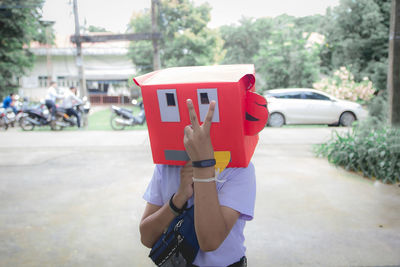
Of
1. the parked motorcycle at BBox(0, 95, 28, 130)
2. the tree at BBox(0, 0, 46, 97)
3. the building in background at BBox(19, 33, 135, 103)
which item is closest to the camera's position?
→ the parked motorcycle at BBox(0, 95, 28, 130)

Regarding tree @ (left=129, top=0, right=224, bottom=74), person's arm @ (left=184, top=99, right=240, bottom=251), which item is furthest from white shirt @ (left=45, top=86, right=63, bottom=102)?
person's arm @ (left=184, top=99, right=240, bottom=251)

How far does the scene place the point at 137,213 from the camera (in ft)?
12.3

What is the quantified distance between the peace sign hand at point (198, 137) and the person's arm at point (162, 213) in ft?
0.48

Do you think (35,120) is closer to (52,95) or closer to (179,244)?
(52,95)

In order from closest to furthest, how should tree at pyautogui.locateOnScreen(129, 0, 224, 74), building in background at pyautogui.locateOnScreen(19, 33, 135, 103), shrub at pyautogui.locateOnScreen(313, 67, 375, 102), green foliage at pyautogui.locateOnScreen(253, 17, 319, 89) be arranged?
1. shrub at pyautogui.locateOnScreen(313, 67, 375, 102)
2. green foliage at pyautogui.locateOnScreen(253, 17, 319, 89)
3. tree at pyautogui.locateOnScreen(129, 0, 224, 74)
4. building in background at pyautogui.locateOnScreen(19, 33, 135, 103)

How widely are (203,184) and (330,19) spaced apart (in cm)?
1626

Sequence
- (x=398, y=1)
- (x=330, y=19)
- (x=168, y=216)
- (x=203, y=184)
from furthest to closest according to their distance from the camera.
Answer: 1. (x=330, y=19)
2. (x=398, y=1)
3. (x=168, y=216)
4. (x=203, y=184)

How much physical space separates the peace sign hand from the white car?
978 cm

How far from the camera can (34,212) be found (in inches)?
149

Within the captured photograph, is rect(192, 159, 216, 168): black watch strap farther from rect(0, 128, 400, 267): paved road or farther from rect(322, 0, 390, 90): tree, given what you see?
rect(322, 0, 390, 90): tree

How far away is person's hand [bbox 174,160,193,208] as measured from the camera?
1180 mm

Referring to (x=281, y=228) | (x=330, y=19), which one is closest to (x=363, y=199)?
(x=281, y=228)

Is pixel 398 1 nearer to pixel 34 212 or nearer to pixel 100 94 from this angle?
pixel 34 212

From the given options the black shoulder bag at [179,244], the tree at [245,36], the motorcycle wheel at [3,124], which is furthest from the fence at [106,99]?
the black shoulder bag at [179,244]
